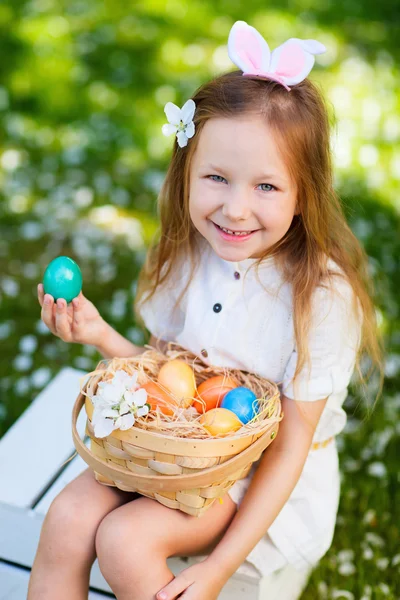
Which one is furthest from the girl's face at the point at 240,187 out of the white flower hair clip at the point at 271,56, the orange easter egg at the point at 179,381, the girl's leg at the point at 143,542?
the girl's leg at the point at 143,542

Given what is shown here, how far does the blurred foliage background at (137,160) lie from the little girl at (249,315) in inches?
16.8

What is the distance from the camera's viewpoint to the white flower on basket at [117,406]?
1681 mm

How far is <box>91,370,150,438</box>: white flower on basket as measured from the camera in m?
1.68

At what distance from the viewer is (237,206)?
1816mm

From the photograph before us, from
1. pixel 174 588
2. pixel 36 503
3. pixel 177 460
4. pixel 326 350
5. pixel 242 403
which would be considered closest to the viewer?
pixel 177 460

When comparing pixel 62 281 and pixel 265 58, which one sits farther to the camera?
pixel 62 281

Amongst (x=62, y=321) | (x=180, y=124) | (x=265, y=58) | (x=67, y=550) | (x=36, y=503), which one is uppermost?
(x=265, y=58)

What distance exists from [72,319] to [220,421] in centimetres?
49

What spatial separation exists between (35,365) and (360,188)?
6.12ft

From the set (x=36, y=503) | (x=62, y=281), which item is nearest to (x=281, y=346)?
(x=62, y=281)

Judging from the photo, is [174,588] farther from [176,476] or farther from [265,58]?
[265,58]

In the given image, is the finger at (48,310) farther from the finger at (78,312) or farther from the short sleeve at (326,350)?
the short sleeve at (326,350)

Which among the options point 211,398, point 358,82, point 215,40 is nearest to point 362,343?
point 211,398

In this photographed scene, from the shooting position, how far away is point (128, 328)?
11.1 feet
